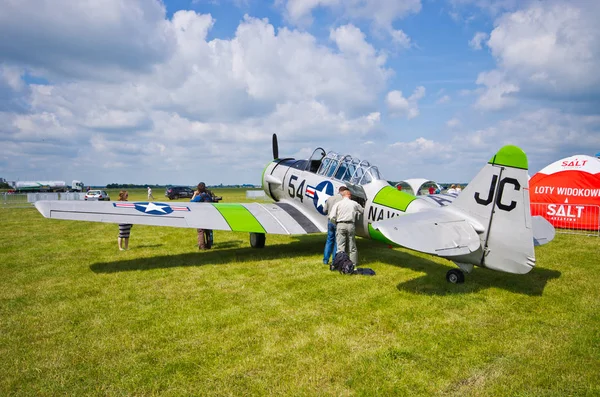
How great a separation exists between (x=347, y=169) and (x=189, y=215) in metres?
4.00

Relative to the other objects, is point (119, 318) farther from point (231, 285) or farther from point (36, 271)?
point (36, 271)

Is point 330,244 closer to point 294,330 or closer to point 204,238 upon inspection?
point 294,330

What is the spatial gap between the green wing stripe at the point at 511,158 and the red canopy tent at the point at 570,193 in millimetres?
10212

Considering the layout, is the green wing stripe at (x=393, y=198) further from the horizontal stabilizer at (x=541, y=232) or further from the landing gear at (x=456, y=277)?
the horizontal stabilizer at (x=541, y=232)

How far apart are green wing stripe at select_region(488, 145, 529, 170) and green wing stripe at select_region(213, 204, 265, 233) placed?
4950mm

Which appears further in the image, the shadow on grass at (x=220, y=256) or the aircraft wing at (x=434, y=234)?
Result: the shadow on grass at (x=220, y=256)

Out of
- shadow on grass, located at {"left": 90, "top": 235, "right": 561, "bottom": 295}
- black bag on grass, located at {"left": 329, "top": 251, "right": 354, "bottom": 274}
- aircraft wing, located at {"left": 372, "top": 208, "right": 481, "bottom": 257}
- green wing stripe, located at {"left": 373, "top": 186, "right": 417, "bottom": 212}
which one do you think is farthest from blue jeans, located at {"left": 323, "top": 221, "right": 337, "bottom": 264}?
aircraft wing, located at {"left": 372, "top": 208, "right": 481, "bottom": 257}

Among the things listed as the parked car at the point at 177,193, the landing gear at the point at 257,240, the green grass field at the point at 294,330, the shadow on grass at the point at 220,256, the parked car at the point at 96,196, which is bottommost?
the green grass field at the point at 294,330

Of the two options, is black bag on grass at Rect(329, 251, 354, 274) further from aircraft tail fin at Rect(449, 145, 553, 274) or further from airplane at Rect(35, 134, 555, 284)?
aircraft tail fin at Rect(449, 145, 553, 274)

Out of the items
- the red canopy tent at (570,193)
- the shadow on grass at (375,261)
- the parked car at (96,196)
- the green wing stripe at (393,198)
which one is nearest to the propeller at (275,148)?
the shadow on grass at (375,261)

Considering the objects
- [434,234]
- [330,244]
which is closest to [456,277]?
[434,234]

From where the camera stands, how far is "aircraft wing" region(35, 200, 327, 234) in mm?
6477

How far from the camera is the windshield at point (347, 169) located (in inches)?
308

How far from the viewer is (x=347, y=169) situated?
8320mm
